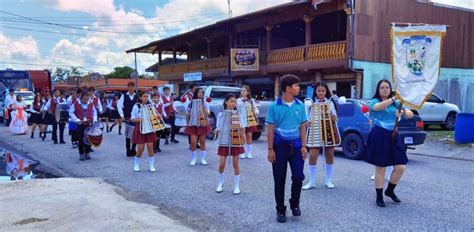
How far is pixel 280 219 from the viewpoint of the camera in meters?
5.11

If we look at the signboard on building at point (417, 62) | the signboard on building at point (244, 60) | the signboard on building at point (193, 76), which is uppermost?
the signboard on building at point (244, 60)

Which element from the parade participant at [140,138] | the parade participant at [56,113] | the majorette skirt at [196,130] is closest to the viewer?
the parade participant at [140,138]

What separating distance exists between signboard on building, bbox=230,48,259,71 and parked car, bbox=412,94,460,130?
1016 cm

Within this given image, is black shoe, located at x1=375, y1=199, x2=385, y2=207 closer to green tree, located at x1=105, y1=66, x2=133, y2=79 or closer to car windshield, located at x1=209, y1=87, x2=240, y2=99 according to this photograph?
car windshield, located at x1=209, y1=87, x2=240, y2=99

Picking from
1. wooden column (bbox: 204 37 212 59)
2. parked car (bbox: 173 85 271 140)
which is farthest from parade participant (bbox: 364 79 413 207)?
wooden column (bbox: 204 37 212 59)

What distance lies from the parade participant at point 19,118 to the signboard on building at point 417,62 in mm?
15637

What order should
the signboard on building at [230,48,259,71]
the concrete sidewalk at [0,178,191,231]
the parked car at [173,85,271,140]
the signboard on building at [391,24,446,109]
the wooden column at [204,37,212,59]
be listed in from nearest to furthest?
the concrete sidewalk at [0,178,191,231] → the signboard on building at [391,24,446,109] → the parked car at [173,85,271,140] → the signboard on building at [230,48,259,71] → the wooden column at [204,37,212,59]

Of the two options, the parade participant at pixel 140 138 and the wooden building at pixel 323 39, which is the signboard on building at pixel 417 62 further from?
the wooden building at pixel 323 39

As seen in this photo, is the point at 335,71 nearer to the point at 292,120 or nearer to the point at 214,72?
the point at 214,72

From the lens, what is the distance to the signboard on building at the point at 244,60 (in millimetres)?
24203

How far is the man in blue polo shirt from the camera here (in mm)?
5078

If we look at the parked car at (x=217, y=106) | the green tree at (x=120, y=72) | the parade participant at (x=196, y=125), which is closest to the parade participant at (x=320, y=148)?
the parade participant at (x=196, y=125)

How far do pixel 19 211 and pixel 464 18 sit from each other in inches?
984

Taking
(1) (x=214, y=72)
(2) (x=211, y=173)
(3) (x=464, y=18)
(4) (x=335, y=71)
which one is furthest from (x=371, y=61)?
(2) (x=211, y=173)
